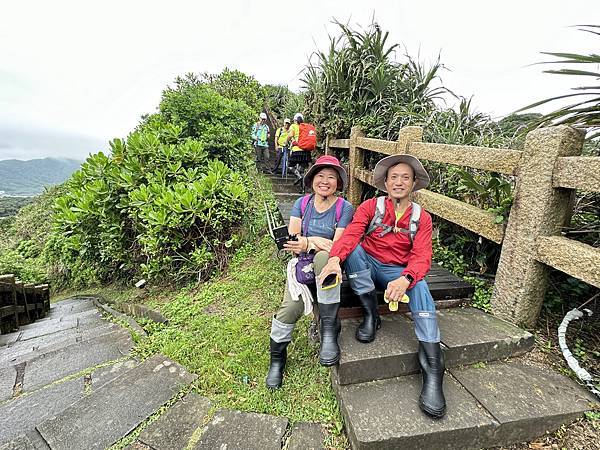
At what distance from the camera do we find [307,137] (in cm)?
595

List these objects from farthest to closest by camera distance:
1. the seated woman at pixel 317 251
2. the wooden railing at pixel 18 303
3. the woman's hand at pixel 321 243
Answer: the wooden railing at pixel 18 303, the woman's hand at pixel 321 243, the seated woman at pixel 317 251

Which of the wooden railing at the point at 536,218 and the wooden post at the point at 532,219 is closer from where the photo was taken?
the wooden railing at the point at 536,218

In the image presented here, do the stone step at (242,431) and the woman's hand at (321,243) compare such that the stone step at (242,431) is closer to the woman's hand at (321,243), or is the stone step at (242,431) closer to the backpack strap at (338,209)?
the woman's hand at (321,243)

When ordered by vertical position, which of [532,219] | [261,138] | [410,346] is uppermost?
[261,138]

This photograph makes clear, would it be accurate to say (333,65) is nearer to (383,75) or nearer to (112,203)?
(383,75)

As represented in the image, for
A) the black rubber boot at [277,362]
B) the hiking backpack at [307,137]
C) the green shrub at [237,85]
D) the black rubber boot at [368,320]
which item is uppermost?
the green shrub at [237,85]

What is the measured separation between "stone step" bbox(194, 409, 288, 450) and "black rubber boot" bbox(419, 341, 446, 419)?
0.86 m

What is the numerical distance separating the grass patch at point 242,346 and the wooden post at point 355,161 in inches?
72.1

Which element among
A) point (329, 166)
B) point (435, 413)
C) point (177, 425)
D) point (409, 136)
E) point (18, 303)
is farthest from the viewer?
point (18, 303)

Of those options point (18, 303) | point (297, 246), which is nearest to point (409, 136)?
point (297, 246)

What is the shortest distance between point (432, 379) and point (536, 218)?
4.35 feet

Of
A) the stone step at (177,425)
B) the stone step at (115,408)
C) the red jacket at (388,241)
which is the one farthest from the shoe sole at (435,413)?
the stone step at (115,408)

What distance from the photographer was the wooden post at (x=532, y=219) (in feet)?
6.68

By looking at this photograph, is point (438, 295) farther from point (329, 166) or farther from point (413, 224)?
point (329, 166)
